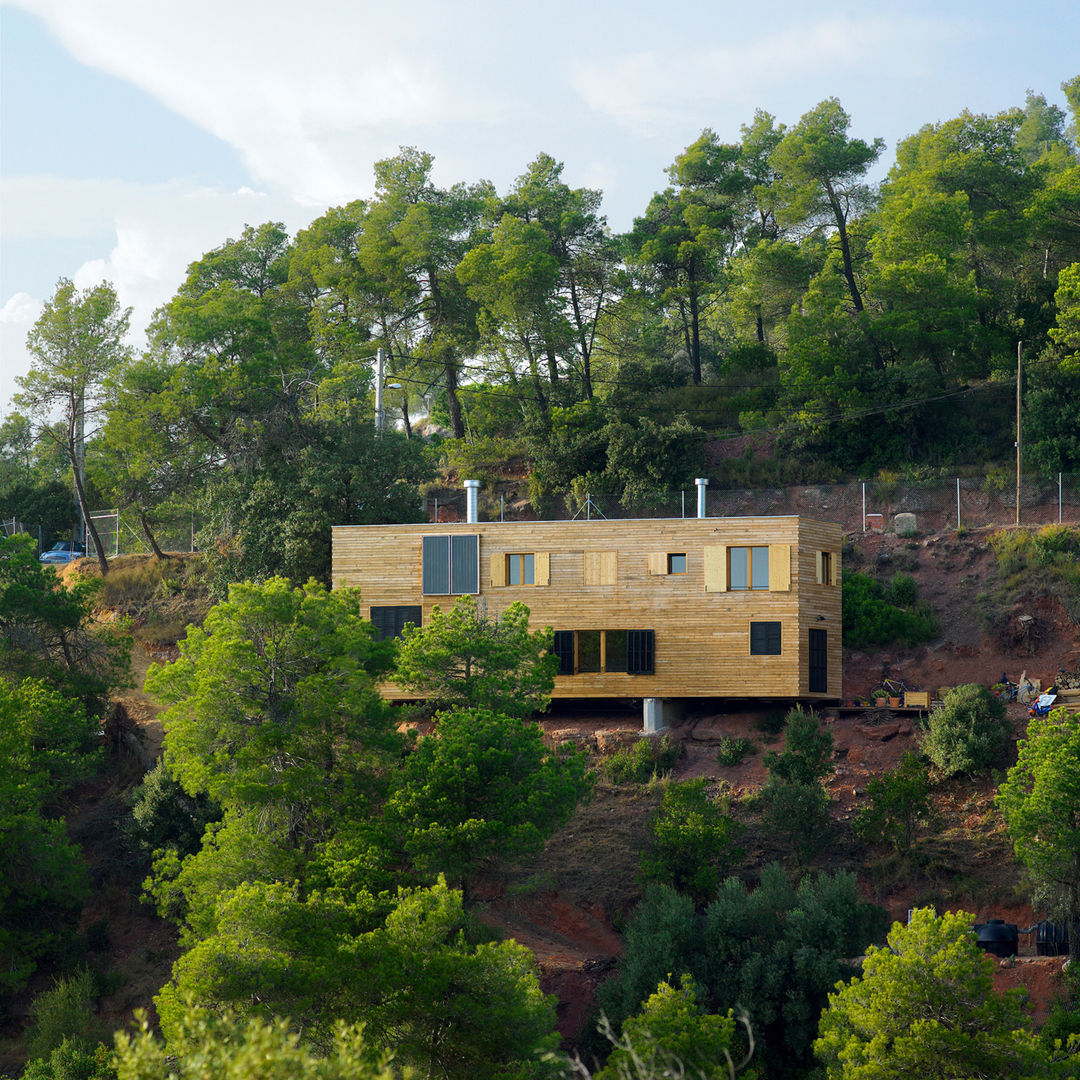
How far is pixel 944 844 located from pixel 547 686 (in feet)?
32.4

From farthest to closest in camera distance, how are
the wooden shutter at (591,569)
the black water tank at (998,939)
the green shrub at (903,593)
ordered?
the green shrub at (903,593)
the wooden shutter at (591,569)
the black water tank at (998,939)

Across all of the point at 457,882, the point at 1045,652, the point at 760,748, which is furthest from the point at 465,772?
the point at 1045,652

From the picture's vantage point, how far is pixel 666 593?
3406 centimetres

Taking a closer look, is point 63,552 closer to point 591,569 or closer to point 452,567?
point 452,567

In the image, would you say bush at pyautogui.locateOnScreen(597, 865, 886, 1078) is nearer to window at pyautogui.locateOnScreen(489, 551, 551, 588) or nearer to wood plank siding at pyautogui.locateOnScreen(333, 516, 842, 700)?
wood plank siding at pyautogui.locateOnScreen(333, 516, 842, 700)

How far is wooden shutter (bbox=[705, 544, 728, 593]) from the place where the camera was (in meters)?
33.7

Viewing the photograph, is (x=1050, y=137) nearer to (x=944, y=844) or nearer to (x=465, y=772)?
(x=944, y=844)

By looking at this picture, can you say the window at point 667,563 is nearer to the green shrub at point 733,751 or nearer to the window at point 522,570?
the window at point 522,570

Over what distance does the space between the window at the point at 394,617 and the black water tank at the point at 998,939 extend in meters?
16.5

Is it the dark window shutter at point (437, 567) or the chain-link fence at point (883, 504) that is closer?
the dark window shutter at point (437, 567)

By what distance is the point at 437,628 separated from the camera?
27.7 meters

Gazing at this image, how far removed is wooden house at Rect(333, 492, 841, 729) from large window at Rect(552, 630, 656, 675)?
0.09ft

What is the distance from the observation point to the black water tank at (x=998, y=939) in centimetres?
2561

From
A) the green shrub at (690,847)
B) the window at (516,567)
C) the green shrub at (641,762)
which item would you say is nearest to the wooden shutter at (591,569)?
the window at (516,567)
